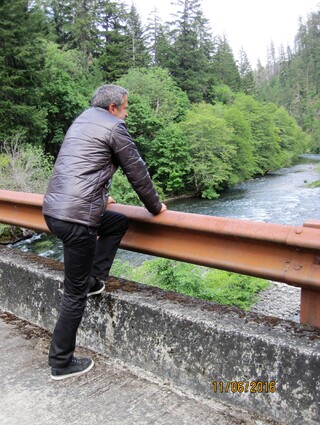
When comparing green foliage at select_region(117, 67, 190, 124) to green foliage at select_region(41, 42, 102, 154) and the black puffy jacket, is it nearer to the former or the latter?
green foliage at select_region(41, 42, 102, 154)

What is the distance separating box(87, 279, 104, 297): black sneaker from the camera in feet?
9.40

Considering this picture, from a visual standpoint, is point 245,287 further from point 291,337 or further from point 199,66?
point 199,66

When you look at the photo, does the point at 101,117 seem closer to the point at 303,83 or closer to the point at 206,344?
the point at 206,344

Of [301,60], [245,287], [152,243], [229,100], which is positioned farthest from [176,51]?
[301,60]

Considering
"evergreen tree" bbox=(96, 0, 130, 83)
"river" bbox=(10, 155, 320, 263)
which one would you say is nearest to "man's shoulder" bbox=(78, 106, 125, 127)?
"river" bbox=(10, 155, 320, 263)

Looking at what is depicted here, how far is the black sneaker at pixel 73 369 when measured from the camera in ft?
8.59

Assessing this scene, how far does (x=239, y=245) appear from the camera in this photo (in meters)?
2.45

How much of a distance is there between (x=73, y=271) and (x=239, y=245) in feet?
3.25

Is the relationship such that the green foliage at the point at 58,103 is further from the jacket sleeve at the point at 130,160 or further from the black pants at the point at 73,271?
the jacket sleeve at the point at 130,160

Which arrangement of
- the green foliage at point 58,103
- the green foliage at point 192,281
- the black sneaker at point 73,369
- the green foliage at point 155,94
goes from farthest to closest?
the green foliage at point 155,94 → the green foliage at point 58,103 → the green foliage at point 192,281 → the black sneaker at point 73,369

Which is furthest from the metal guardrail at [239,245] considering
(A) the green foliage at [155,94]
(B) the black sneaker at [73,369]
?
(A) the green foliage at [155,94]

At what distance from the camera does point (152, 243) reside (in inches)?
114

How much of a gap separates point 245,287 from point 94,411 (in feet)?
43.5

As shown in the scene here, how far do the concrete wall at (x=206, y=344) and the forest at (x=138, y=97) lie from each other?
808 inches
